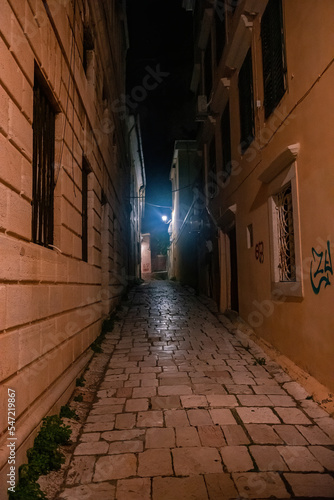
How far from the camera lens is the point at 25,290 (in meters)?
3.43

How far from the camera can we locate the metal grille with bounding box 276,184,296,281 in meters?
6.28

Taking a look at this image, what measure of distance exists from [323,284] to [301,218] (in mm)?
1206

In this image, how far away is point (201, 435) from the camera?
156 inches

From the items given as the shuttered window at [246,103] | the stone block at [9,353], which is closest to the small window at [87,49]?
the shuttered window at [246,103]

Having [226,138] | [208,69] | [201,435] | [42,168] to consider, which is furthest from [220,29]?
[201,435]

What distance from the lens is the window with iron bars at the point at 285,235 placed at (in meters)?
6.27

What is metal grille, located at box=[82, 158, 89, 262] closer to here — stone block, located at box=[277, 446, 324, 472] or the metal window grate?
the metal window grate

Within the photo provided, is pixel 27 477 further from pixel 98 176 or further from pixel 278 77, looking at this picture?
pixel 278 77

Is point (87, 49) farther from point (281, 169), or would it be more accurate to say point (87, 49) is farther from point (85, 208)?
point (281, 169)

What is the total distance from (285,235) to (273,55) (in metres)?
3.58

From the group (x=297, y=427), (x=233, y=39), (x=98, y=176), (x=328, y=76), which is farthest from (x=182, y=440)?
(x=233, y=39)

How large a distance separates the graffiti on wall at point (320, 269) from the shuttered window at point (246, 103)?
420 centimetres

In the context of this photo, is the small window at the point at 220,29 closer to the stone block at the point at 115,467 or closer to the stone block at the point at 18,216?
the stone block at the point at 18,216

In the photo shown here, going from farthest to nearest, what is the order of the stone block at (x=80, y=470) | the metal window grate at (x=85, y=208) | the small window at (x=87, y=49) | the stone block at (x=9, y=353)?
the small window at (x=87, y=49), the metal window grate at (x=85, y=208), the stone block at (x=80, y=470), the stone block at (x=9, y=353)
